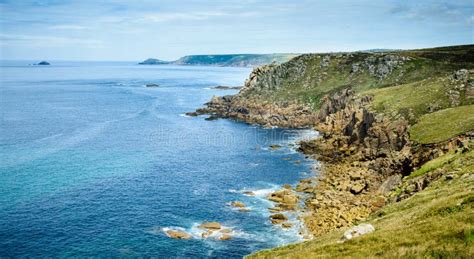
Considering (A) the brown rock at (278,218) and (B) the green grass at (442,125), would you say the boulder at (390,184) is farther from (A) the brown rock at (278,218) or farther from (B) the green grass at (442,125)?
(A) the brown rock at (278,218)

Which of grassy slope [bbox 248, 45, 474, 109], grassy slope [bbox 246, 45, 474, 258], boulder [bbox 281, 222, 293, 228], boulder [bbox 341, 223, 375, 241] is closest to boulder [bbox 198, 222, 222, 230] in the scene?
boulder [bbox 281, 222, 293, 228]

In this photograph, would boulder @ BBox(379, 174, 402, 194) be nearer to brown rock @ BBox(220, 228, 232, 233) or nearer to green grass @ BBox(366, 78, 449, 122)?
brown rock @ BBox(220, 228, 232, 233)

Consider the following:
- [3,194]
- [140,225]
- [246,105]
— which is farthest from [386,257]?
[246,105]

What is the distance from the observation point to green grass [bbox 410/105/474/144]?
86500mm

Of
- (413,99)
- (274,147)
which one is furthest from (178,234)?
(413,99)

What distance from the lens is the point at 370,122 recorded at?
112 metres

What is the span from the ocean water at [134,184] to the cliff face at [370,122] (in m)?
9.79

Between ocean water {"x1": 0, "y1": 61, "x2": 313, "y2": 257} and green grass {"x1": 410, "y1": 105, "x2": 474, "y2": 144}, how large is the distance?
26.6 m

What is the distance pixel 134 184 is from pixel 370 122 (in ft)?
205

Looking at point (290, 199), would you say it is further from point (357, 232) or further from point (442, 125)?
point (357, 232)

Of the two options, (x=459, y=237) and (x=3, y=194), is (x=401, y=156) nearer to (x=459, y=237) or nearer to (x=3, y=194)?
(x=459, y=237)

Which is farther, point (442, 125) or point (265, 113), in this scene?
point (265, 113)

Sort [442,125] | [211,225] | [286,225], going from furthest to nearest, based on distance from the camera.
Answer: [442,125], [286,225], [211,225]

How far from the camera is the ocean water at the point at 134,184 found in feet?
206
